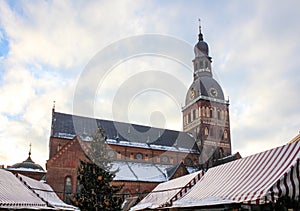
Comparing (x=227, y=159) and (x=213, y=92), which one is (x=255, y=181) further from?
(x=213, y=92)

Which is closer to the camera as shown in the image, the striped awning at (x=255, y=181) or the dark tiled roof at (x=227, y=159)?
the striped awning at (x=255, y=181)

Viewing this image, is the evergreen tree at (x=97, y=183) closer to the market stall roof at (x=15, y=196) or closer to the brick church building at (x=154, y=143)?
the market stall roof at (x=15, y=196)

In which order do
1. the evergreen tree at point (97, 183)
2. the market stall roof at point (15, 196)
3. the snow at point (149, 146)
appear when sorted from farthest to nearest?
the snow at point (149, 146) < the evergreen tree at point (97, 183) < the market stall roof at point (15, 196)

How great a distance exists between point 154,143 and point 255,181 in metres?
36.6

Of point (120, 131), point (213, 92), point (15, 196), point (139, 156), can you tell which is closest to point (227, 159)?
point (213, 92)

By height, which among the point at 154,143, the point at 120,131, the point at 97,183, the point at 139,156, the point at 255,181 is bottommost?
the point at 255,181

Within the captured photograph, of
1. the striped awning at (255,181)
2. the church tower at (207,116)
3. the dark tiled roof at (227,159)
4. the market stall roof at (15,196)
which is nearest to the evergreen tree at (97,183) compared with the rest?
the market stall roof at (15,196)

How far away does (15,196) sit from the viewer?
1444cm

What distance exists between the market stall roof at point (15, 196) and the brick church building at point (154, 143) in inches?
607

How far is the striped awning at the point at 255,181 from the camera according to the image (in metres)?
8.41

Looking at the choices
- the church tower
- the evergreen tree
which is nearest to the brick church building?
the church tower

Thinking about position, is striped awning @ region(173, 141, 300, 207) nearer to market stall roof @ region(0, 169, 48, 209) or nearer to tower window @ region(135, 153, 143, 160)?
market stall roof @ region(0, 169, 48, 209)

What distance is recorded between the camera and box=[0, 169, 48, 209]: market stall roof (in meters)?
13.0

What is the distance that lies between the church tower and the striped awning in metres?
34.4
